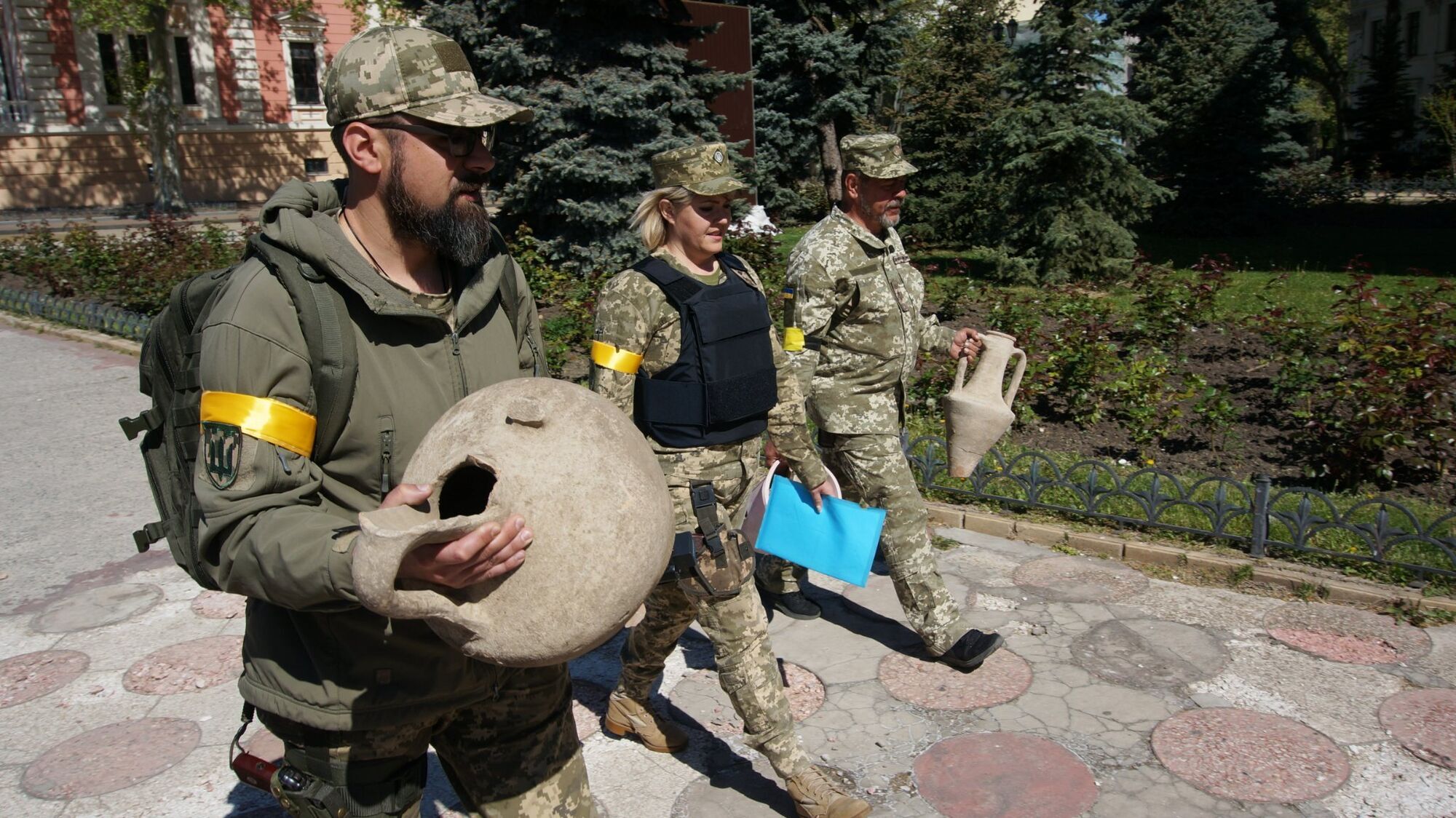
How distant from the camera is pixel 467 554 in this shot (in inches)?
69.3

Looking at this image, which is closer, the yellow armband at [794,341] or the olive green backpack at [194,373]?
the olive green backpack at [194,373]

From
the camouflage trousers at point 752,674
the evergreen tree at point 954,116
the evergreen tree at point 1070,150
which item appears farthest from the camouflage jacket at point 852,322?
the evergreen tree at point 954,116

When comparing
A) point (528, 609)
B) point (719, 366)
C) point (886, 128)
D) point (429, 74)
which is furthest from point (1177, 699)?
point (886, 128)

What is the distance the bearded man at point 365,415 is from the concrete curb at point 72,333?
10.4 metres

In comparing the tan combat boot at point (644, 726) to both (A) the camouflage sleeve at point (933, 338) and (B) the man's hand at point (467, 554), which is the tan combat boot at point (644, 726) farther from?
(B) the man's hand at point (467, 554)

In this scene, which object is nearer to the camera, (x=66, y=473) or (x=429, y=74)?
(x=429, y=74)

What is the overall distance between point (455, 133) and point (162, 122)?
33717 millimetres

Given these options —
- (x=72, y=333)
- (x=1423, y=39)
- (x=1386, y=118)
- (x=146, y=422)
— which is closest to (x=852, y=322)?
(x=146, y=422)

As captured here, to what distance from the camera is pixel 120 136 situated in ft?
106

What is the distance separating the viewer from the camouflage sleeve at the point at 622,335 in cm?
358

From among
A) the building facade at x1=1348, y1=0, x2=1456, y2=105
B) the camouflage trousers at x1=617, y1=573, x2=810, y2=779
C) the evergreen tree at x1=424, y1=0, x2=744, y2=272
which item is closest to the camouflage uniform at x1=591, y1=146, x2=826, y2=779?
the camouflage trousers at x1=617, y1=573, x2=810, y2=779

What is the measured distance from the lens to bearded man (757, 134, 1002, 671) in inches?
177

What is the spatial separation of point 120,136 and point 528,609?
36684 mm

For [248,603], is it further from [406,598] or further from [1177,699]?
[1177,699]
